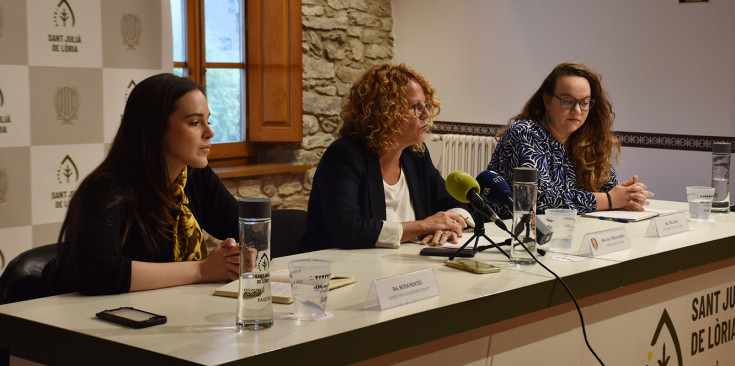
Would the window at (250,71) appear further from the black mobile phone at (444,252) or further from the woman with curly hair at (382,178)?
the black mobile phone at (444,252)

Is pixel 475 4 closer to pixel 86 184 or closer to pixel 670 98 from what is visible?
pixel 670 98

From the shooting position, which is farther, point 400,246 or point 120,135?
point 400,246

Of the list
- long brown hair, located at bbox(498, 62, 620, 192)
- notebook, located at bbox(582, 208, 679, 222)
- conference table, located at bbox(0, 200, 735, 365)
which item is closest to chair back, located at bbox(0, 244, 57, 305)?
conference table, located at bbox(0, 200, 735, 365)

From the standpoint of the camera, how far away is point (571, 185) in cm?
332

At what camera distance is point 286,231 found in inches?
105

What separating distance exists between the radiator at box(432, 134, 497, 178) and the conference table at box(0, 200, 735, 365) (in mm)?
3081

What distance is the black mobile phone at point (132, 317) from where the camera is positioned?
4.75ft

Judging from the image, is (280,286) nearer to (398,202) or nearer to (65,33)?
(398,202)

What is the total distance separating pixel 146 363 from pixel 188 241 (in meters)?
0.84

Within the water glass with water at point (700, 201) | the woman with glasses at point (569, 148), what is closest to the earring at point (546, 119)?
the woman with glasses at point (569, 148)

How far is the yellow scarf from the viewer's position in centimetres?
211

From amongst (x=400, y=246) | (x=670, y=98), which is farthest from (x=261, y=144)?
(x=400, y=246)

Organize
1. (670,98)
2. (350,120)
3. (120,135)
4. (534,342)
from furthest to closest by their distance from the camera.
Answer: (670,98)
(350,120)
(120,135)
(534,342)

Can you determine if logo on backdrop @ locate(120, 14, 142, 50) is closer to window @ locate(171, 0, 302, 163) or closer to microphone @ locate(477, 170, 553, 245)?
window @ locate(171, 0, 302, 163)
